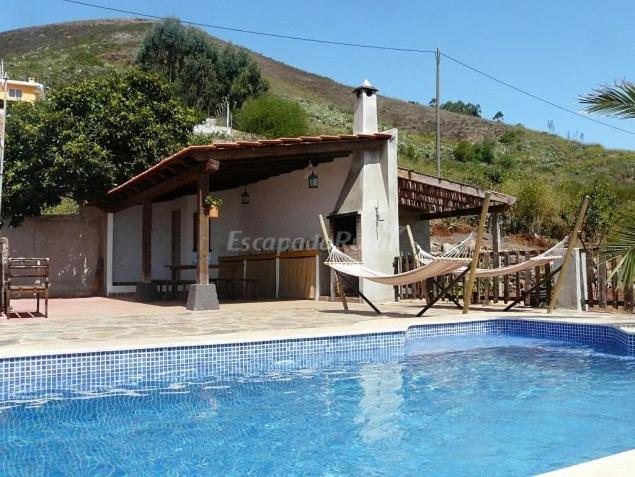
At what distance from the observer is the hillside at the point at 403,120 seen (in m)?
32.2

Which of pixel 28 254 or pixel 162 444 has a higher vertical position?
pixel 28 254

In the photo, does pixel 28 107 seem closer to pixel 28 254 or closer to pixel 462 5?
pixel 28 254

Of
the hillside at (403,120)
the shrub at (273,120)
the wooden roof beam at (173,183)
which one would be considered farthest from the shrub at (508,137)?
the wooden roof beam at (173,183)

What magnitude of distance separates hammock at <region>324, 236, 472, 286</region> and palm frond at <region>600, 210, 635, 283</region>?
1.79m

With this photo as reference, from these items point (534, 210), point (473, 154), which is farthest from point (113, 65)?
point (534, 210)

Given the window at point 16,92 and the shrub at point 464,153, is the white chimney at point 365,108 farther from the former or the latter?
the window at point 16,92

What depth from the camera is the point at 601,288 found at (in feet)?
30.6

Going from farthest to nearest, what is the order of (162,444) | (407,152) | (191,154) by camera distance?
(407,152)
(191,154)
(162,444)

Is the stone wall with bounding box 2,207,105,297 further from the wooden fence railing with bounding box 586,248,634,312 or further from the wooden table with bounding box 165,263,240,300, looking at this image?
the wooden fence railing with bounding box 586,248,634,312

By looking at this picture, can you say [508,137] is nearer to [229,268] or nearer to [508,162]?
[508,162]

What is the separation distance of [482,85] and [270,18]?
1308 cm

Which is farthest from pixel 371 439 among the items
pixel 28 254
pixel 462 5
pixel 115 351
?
pixel 462 5

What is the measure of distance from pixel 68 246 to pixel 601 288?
492 inches

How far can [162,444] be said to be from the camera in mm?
3588
